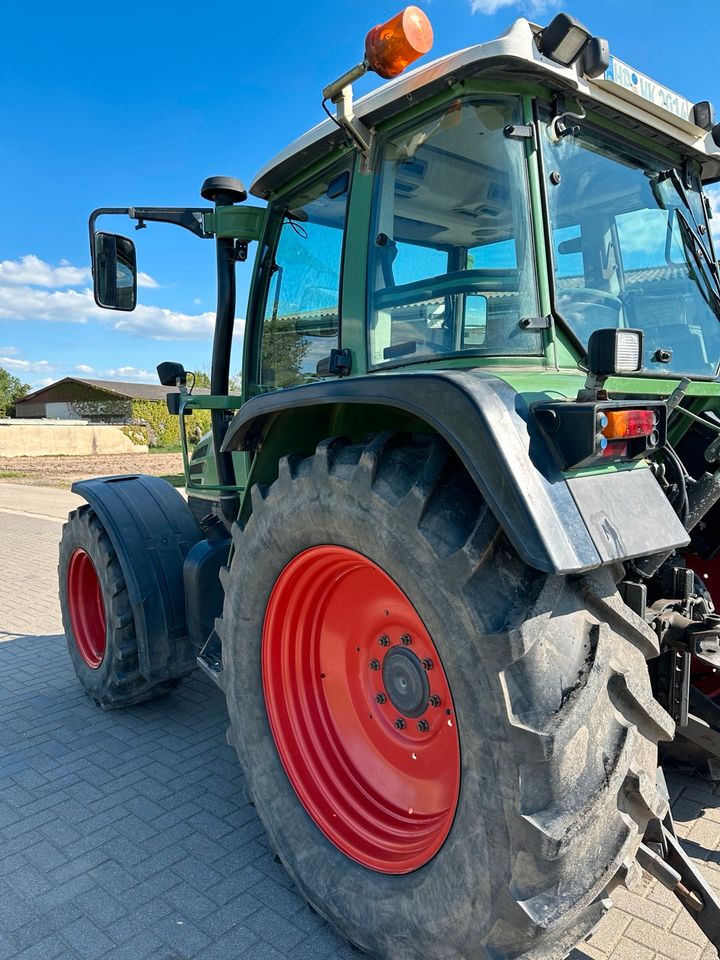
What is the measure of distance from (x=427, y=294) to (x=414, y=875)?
1661mm

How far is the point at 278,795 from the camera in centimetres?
227

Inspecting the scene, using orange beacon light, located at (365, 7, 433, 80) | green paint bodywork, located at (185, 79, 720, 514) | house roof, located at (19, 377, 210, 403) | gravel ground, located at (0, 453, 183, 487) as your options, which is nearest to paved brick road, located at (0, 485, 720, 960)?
green paint bodywork, located at (185, 79, 720, 514)

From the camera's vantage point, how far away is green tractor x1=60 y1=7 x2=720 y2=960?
1501 mm

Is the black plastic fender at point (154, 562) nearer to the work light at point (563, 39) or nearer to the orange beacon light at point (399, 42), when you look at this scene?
the orange beacon light at point (399, 42)

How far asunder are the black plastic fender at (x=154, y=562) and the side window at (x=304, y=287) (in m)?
0.90

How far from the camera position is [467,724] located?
1.54 m

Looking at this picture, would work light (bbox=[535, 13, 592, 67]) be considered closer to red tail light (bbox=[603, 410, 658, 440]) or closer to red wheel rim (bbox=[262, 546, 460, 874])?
red tail light (bbox=[603, 410, 658, 440])

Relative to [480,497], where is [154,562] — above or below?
below

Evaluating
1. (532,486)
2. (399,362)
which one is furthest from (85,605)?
(532,486)

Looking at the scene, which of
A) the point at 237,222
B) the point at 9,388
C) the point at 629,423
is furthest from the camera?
the point at 9,388

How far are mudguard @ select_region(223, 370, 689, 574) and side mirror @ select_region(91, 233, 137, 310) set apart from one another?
6.52ft

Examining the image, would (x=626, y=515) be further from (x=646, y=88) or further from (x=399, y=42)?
(x=646, y=88)

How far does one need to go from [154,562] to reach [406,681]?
1.71 m

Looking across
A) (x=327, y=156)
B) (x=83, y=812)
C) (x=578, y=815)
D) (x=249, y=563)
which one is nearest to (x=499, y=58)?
(x=327, y=156)
